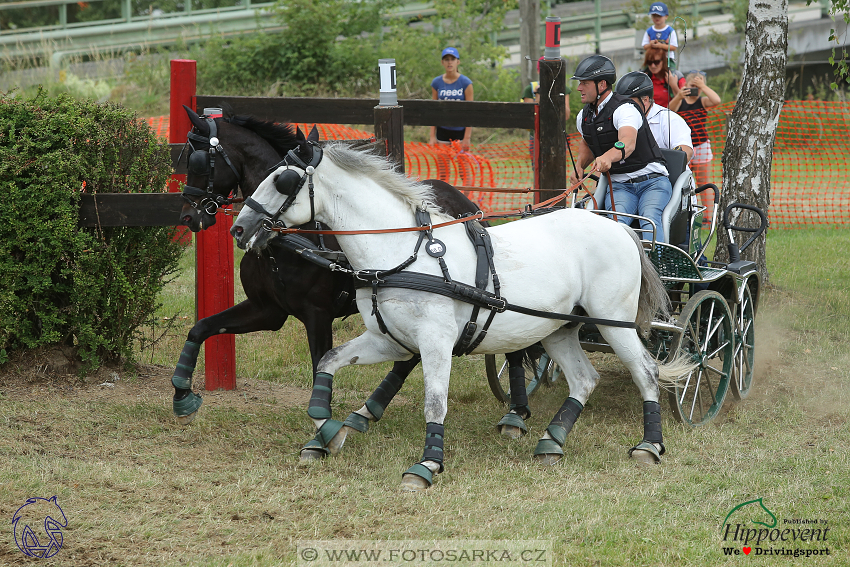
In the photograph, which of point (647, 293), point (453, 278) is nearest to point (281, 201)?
point (453, 278)

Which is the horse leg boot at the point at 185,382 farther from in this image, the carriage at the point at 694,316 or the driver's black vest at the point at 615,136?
the driver's black vest at the point at 615,136

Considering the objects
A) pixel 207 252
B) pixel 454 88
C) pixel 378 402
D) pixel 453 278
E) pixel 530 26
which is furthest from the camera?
pixel 530 26

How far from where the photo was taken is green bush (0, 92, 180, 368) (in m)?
5.47

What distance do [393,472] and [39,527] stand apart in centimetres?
179

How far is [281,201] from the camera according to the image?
173 inches

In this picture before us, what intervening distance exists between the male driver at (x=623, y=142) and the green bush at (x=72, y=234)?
119 inches

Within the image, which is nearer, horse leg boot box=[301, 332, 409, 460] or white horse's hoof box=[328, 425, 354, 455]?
horse leg boot box=[301, 332, 409, 460]

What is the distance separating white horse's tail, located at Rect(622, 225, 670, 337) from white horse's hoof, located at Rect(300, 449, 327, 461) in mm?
2063

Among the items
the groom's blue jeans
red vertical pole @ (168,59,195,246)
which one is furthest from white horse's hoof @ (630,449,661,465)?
red vertical pole @ (168,59,195,246)

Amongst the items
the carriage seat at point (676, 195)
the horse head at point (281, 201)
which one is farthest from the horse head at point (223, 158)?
the carriage seat at point (676, 195)

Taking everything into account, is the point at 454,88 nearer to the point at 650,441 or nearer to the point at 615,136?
the point at 615,136

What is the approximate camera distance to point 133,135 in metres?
5.91

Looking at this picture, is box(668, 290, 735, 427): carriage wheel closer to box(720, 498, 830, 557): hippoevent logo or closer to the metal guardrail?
box(720, 498, 830, 557): hippoevent logo

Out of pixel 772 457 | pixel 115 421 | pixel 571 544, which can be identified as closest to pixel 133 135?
pixel 115 421
